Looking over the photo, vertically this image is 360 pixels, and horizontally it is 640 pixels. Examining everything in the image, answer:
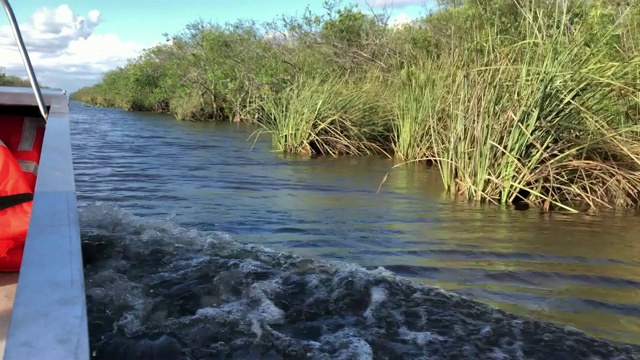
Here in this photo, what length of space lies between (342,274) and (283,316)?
91cm

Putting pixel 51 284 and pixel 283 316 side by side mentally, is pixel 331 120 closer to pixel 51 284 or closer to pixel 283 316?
pixel 283 316

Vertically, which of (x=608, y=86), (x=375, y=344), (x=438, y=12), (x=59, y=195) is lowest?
(x=375, y=344)

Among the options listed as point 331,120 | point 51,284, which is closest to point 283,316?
point 51,284

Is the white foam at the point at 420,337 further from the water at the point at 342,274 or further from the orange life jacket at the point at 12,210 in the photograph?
the orange life jacket at the point at 12,210

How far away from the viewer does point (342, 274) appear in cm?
420

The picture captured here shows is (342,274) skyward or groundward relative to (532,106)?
groundward

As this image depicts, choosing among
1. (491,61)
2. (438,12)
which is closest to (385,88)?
(491,61)

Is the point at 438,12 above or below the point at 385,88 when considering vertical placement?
above

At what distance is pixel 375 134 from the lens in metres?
12.6

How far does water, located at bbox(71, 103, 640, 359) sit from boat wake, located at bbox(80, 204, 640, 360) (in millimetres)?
12

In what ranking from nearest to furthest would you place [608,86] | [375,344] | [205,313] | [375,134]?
[375,344]
[205,313]
[608,86]
[375,134]

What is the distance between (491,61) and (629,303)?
3760mm

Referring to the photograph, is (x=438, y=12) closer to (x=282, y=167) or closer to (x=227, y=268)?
(x=282, y=167)

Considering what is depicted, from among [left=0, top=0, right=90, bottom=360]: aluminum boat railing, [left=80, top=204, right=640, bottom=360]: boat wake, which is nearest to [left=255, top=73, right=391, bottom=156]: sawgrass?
[left=80, top=204, right=640, bottom=360]: boat wake
